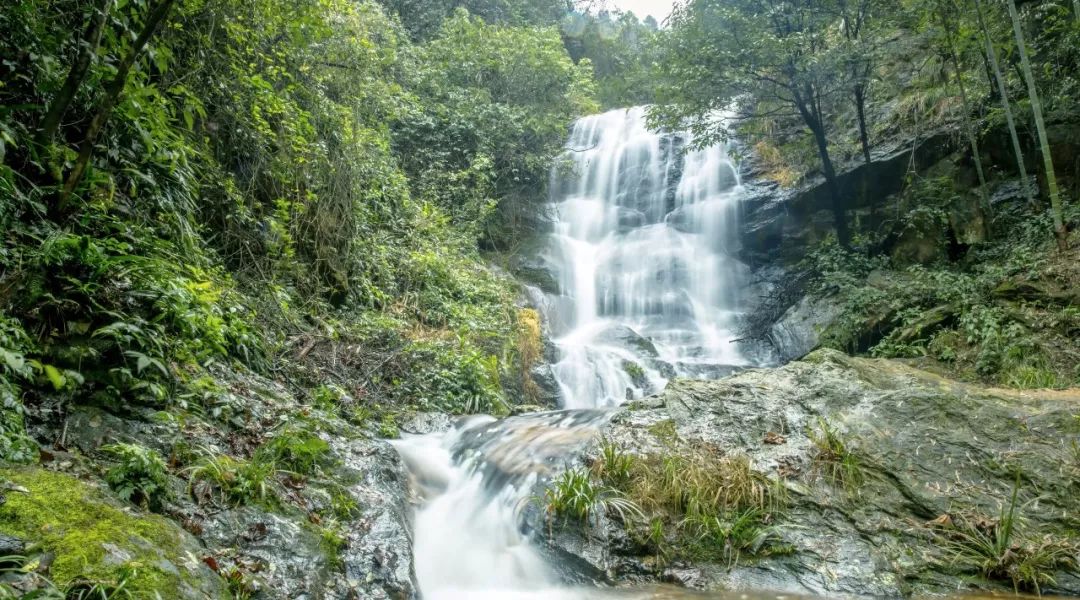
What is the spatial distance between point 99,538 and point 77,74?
2.69 m

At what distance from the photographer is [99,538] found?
2.36 meters

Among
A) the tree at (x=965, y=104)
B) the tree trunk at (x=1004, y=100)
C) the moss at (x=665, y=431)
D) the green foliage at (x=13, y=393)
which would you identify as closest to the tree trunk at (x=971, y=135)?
the tree at (x=965, y=104)

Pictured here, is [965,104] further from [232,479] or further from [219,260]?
[232,479]

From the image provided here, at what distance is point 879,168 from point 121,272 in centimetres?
1293

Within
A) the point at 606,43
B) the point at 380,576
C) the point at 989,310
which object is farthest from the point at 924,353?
the point at 606,43

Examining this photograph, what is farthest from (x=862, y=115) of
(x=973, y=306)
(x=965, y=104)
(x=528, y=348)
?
(x=528, y=348)

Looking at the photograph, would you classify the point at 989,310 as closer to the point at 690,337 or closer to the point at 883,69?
the point at 690,337

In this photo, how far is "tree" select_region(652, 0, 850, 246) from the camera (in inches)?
430

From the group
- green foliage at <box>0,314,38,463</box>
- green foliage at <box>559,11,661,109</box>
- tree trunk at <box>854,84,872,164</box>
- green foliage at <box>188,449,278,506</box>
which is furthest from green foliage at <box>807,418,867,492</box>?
→ green foliage at <box>559,11,661,109</box>

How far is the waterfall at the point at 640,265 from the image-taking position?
35.2 feet

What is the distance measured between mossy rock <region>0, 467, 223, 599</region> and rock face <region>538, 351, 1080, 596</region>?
2.56m

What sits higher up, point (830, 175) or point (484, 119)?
point (484, 119)

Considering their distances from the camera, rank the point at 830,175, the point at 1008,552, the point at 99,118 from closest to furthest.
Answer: the point at 99,118, the point at 1008,552, the point at 830,175

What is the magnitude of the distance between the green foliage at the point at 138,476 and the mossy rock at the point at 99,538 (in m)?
0.14
